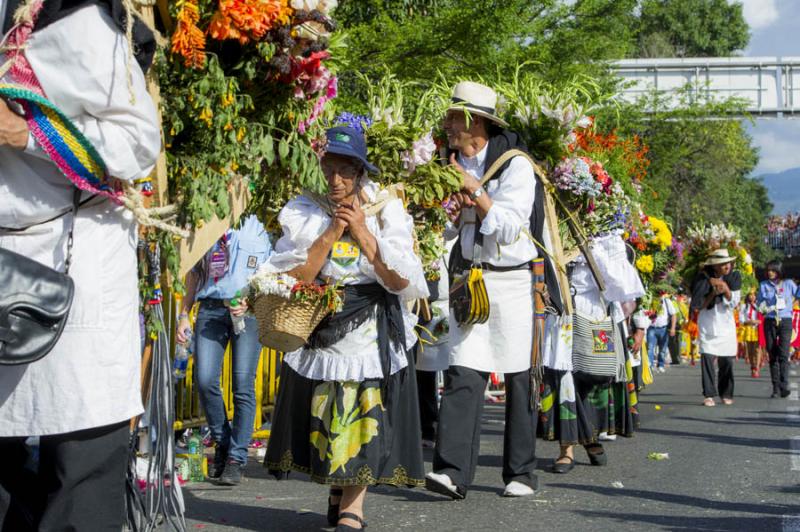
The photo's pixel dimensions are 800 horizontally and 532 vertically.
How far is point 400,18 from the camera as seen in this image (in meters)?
13.6

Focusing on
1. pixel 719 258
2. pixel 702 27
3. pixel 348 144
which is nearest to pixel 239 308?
pixel 348 144

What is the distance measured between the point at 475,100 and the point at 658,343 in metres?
22.0

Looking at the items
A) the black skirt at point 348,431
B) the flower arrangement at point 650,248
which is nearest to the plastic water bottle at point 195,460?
the black skirt at point 348,431

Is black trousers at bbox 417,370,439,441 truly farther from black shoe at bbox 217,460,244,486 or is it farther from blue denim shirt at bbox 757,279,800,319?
blue denim shirt at bbox 757,279,800,319

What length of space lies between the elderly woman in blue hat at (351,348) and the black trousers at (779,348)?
46.0 feet

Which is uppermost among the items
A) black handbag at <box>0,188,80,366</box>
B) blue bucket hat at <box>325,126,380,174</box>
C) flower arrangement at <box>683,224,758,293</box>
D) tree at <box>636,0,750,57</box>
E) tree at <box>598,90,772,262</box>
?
tree at <box>636,0,750,57</box>

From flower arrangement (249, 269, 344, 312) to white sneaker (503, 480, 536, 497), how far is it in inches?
89.7

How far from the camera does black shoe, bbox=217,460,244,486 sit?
7.88 metres

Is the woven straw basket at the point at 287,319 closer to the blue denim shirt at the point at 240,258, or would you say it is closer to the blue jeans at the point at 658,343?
the blue denim shirt at the point at 240,258

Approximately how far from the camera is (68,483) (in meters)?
3.26

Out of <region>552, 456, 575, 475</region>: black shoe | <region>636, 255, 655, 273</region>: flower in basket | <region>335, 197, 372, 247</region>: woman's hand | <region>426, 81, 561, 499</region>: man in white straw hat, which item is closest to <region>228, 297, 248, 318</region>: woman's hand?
<region>426, 81, 561, 499</region>: man in white straw hat

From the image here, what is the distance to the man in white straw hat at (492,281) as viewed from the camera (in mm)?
7418

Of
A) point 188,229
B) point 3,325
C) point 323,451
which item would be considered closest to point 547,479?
point 323,451

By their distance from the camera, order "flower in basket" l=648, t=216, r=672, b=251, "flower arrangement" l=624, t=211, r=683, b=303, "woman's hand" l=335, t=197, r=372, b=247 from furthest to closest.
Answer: "flower in basket" l=648, t=216, r=672, b=251
"flower arrangement" l=624, t=211, r=683, b=303
"woman's hand" l=335, t=197, r=372, b=247
